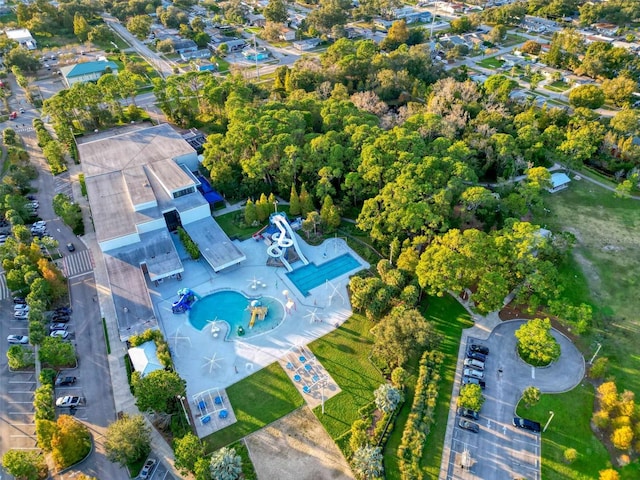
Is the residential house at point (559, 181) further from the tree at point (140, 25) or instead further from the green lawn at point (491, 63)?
the tree at point (140, 25)

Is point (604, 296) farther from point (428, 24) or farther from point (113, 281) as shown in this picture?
point (428, 24)

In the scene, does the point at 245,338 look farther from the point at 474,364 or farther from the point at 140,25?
the point at 140,25

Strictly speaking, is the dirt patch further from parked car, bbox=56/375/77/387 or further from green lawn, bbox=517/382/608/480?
parked car, bbox=56/375/77/387

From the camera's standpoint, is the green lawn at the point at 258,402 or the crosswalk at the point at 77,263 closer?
the green lawn at the point at 258,402

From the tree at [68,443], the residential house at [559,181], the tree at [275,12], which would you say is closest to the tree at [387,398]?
the tree at [68,443]

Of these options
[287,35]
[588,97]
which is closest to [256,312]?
[588,97]

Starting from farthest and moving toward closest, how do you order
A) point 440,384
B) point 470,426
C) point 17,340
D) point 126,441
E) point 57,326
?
point 57,326 < point 17,340 < point 440,384 < point 470,426 < point 126,441
